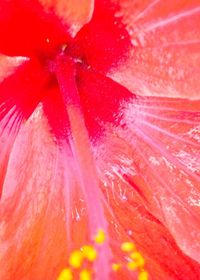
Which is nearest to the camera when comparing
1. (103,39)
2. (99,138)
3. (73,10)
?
(73,10)

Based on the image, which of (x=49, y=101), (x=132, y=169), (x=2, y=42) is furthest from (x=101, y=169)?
(x=2, y=42)

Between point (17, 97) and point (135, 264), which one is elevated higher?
point (17, 97)

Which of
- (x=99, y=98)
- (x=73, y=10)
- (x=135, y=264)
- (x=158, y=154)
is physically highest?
(x=73, y=10)

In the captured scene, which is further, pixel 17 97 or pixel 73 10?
pixel 17 97

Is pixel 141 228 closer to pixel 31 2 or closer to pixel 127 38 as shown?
pixel 127 38

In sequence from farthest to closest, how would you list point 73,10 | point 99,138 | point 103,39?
point 99,138 < point 103,39 < point 73,10

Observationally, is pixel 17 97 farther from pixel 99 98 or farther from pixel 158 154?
pixel 158 154

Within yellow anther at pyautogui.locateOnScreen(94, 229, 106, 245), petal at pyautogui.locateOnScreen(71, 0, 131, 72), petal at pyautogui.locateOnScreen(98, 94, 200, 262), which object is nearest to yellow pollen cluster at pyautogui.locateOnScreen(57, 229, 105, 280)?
yellow anther at pyautogui.locateOnScreen(94, 229, 106, 245)

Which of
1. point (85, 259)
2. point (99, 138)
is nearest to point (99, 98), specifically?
point (99, 138)
